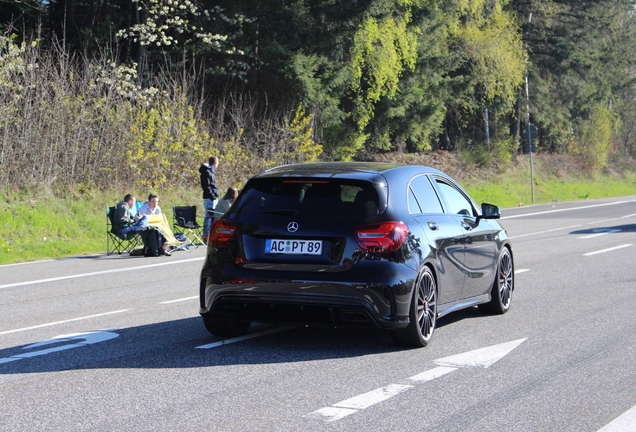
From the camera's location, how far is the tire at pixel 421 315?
7.12 m

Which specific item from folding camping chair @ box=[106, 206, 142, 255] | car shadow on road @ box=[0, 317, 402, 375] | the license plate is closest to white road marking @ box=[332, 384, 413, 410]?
→ car shadow on road @ box=[0, 317, 402, 375]

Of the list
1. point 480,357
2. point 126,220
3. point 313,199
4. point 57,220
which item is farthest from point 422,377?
point 57,220

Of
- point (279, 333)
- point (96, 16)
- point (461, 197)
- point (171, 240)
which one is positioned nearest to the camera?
point (279, 333)

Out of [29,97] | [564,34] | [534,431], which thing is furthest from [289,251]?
[564,34]

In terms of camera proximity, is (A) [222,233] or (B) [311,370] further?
(A) [222,233]

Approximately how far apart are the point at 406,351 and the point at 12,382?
3.03m

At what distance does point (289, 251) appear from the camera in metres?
7.05

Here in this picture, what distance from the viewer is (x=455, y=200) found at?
28.5ft

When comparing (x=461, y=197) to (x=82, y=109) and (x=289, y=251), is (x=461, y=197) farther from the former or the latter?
→ (x=82, y=109)

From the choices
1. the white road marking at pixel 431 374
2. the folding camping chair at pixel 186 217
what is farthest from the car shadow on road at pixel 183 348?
the folding camping chair at pixel 186 217

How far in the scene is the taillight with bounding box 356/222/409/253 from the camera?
6941mm

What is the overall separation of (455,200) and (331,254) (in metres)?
2.19

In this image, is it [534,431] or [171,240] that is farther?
[171,240]

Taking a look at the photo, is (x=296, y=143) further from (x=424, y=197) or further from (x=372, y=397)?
(x=372, y=397)
